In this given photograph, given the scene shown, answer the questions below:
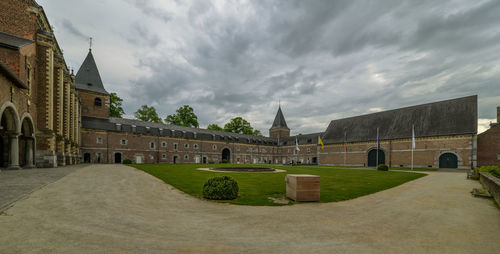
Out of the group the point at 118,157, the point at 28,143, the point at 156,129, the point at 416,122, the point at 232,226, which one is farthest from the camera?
the point at 156,129

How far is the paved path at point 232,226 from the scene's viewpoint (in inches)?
165

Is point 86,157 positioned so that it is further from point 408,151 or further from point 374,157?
point 408,151

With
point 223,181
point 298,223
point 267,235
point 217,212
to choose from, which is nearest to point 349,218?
point 298,223

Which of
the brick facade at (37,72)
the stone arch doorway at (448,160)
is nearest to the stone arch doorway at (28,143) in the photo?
the brick facade at (37,72)

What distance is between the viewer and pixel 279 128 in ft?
245

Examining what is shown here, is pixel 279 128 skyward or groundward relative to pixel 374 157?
skyward

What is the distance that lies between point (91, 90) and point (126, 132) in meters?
9.73

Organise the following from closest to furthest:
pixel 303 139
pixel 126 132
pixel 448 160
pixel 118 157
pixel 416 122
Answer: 1. pixel 448 160
2. pixel 416 122
3. pixel 118 157
4. pixel 126 132
5. pixel 303 139

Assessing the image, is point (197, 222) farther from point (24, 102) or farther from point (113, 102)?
point (113, 102)

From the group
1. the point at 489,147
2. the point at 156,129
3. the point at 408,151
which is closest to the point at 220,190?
the point at 408,151

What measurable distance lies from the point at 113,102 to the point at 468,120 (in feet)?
225

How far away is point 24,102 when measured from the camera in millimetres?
16594

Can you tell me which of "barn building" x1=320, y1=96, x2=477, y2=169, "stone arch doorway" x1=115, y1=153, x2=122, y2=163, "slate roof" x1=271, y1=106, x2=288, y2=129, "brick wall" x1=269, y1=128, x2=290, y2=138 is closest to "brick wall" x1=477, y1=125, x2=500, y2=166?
"barn building" x1=320, y1=96, x2=477, y2=169

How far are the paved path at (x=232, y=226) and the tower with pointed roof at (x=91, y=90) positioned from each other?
38.8m
